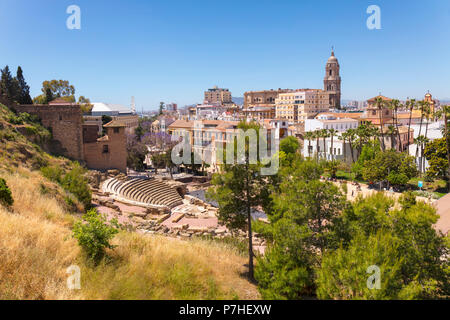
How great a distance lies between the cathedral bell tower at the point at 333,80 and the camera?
10506 centimetres

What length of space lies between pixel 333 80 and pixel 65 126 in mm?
94908

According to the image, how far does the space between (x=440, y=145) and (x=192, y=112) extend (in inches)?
3630

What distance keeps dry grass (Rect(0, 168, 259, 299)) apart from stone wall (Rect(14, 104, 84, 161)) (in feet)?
64.8

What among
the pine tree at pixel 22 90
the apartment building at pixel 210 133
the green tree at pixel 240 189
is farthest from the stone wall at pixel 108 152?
the green tree at pixel 240 189

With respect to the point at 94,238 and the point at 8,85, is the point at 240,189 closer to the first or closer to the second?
the point at 94,238

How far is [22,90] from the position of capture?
1203 inches

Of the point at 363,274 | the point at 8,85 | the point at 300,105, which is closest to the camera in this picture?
the point at 363,274

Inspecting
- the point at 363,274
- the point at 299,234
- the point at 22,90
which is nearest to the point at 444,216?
the point at 299,234

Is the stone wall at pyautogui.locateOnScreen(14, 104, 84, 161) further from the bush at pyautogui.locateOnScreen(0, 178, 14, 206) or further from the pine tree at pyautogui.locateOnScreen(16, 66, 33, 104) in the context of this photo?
the bush at pyautogui.locateOnScreen(0, 178, 14, 206)

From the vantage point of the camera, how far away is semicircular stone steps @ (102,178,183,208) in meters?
24.7

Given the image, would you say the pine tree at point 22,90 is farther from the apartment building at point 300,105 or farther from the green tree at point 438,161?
the apartment building at point 300,105

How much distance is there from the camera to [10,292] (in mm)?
6059

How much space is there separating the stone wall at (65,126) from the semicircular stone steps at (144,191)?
4.82 metres

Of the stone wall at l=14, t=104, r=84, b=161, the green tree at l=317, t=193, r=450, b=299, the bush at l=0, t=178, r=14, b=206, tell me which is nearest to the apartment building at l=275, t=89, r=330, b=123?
the stone wall at l=14, t=104, r=84, b=161
